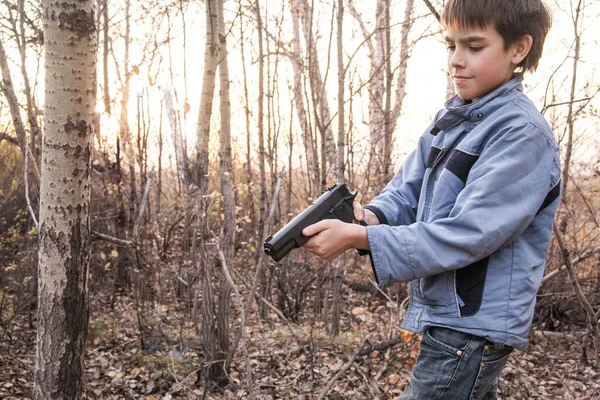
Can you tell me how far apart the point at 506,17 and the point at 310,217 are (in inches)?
34.1

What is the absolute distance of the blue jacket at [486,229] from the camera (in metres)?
1.43

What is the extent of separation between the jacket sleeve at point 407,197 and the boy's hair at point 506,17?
0.44m

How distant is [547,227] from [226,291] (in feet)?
8.63

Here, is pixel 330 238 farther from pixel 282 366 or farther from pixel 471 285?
pixel 282 366

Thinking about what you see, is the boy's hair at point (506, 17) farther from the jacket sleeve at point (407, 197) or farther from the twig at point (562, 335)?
the twig at point (562, 335)

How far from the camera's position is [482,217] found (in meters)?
1.42

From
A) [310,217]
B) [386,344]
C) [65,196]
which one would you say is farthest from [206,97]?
[310,217]

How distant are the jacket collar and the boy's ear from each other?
0.07 meters

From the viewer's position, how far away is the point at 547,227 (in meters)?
1.57

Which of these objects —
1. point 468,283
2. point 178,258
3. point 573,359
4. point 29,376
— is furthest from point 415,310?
point 178,258

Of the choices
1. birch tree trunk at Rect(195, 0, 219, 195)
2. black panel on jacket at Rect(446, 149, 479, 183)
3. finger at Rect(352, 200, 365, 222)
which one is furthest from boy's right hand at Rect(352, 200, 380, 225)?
birch tree trunk at Rect(195, 0, 219, 195)

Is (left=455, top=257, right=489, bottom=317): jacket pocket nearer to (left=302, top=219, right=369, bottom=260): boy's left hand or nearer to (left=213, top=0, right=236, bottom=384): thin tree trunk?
(left=302, top=219, right=369, bottom=260): boy's left hand

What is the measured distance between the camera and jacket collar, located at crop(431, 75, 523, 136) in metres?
1.59

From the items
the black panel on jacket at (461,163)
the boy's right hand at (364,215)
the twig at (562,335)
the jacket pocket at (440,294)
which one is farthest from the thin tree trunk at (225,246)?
the twig at (562,335)
